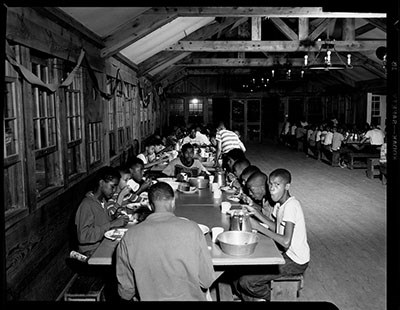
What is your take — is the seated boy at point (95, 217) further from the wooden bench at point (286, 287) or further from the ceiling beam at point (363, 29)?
the ceiling beam at point (363, 29)

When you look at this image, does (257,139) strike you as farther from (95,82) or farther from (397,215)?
(397,215)

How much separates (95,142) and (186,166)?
1.54m

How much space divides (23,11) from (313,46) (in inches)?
393

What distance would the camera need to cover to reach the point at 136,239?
2.77m

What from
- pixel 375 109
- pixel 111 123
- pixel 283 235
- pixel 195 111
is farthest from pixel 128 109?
pixel 375 109

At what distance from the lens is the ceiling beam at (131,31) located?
267 inches

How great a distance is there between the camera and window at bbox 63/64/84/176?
548 centimetres

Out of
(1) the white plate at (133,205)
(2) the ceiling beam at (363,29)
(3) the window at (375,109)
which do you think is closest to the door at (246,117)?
(3) the window at (375,109)

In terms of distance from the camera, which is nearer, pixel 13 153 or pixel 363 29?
pixel 13 153

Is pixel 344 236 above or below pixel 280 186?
below

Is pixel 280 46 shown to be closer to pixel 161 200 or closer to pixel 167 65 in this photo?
pixel 167 65

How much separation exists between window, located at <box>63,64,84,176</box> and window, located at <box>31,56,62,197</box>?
1.80ft

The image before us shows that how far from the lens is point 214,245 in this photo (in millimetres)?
3510
